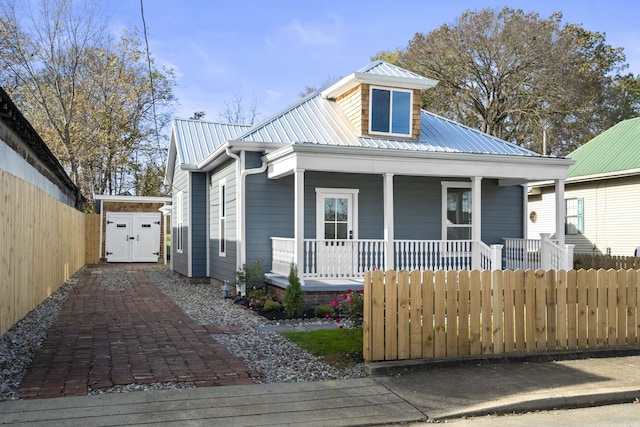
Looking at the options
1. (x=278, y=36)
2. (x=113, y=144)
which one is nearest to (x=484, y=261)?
(x=278, y=36)

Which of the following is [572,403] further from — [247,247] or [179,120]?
[179,120]

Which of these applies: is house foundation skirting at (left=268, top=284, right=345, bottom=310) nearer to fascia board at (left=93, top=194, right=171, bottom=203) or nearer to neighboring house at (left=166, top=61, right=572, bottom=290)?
neighboring house at (left=166, top=61, right=572, bottom=290)

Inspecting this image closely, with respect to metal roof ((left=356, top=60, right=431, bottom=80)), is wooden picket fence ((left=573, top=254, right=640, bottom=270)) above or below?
below

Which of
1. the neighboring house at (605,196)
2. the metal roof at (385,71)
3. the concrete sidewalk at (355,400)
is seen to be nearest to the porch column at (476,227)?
the metal roof at (385,71)

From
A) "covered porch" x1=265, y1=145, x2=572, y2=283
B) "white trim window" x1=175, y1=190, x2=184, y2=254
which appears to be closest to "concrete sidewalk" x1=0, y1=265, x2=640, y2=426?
"covered porch" x1=265, y1=145, x2=572, y2=283

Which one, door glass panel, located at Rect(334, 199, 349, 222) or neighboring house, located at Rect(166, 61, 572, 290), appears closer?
neighboring house, located at Rect(166, 61, 572, 290)

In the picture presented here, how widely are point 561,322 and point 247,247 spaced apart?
7537 millimetres

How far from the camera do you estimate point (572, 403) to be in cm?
550

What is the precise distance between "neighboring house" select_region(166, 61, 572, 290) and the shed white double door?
1138 cm

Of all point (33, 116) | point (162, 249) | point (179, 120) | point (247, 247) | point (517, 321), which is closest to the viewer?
point (517, 321)

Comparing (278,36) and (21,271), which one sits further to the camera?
(278,36)

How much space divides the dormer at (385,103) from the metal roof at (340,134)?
0.23 metres

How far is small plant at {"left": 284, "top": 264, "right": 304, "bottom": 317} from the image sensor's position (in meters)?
10.8

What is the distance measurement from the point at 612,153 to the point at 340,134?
11.4 metres
